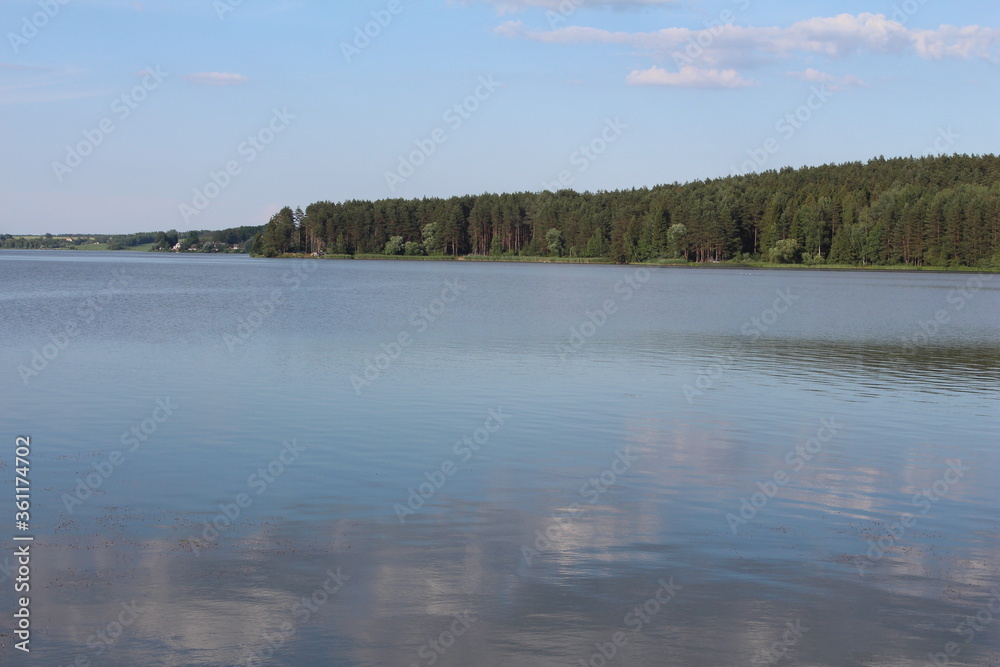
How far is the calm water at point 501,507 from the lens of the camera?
888 cm

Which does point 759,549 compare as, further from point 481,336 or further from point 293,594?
point 481,336

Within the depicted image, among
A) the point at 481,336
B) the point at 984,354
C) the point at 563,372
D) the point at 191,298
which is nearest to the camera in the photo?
the point at 563,372

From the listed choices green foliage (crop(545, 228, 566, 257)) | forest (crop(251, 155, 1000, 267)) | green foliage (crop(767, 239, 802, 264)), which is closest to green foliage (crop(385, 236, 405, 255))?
forest (crop(251, 155, 1000, 267))

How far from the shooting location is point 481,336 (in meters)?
37.8

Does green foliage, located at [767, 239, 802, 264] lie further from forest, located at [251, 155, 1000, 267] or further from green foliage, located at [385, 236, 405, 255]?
green foliage, located at [385, 236, 405, 255]

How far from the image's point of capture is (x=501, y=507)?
1317 centimetres

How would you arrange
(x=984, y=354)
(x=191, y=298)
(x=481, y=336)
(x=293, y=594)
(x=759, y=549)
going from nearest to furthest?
(x=293, y=594) < (x=759, y=549) < (x=984, y=354) < (x=481, y=336) < (x=191, y=298)

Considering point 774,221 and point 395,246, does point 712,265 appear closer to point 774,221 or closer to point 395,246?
point 774,221

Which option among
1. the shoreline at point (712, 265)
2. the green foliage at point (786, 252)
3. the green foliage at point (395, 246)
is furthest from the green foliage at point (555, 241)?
the green foliage at point (786, 252)

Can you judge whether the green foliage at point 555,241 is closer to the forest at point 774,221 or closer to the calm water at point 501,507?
the forest at point 774,221

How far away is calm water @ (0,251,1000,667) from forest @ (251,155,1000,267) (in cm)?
11993

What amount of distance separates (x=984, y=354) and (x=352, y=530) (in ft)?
101

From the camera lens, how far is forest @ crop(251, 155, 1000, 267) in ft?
456

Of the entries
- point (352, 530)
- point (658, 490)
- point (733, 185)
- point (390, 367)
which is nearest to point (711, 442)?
point (658, 490)
